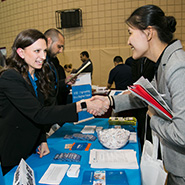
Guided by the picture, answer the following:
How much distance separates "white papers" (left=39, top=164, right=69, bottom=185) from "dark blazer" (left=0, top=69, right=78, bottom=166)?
325 millimetres

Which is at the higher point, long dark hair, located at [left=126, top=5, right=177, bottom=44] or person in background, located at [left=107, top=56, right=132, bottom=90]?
long dark hair, located at [left=126, top=5, right=177, bottom=44]

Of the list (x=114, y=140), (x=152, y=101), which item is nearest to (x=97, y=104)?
(x=114, y=140)

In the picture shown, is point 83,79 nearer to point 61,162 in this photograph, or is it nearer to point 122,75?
point 61,162

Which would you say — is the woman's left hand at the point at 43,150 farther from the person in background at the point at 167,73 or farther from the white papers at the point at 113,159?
the person in background at the point at 167,73

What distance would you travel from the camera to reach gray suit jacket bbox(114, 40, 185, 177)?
3.00ft

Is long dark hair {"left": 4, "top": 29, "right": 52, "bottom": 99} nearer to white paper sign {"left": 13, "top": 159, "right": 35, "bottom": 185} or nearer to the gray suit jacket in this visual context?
white paper sign {"left": 13, "top": 159, "right": 35, "bottom": 185}

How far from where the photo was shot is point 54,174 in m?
1.17

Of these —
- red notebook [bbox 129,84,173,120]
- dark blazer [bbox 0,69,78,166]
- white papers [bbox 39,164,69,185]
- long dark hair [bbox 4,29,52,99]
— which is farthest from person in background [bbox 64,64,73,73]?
red notebook [bbox 129,84,173,120]

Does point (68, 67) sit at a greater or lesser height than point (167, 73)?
lesser

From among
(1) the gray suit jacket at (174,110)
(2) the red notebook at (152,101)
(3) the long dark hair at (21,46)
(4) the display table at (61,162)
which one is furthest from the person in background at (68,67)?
(2) the red notebook at (152,101)

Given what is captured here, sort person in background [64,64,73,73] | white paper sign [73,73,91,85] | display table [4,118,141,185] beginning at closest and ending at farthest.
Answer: display table [4,118,141,185]
white paper sign [73,73,91,85]
person in background [64,64,73,73]

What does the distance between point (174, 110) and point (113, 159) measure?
0.60m

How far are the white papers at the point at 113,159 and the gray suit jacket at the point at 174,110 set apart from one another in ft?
0.79

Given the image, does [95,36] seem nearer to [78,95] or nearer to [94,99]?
[78,95]
